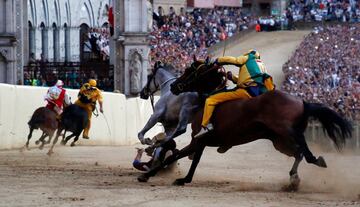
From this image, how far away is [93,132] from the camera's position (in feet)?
106

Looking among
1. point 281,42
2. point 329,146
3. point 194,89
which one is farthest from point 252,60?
point 281,42

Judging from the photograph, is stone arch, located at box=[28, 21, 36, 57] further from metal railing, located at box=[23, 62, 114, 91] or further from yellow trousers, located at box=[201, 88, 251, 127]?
yellow trousers, located at box=[201, 88, 251, 127]

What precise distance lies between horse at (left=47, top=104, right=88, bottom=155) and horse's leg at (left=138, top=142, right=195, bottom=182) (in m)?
8.68

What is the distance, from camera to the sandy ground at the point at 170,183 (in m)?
16.2

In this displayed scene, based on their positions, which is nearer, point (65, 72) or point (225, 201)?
point (225, 201)

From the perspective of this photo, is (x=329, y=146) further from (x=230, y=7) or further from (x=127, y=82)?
(x=230, y=7)

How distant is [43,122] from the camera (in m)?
28.4

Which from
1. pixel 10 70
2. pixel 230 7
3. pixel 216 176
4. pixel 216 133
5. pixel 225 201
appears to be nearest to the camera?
pixel 225 201

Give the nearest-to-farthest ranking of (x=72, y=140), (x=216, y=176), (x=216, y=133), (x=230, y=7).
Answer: (x=216, y=133)
(x=216, y=176)
(x=72, y=140)
(x=230, y=7)

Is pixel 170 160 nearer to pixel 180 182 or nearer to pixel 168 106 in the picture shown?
pixel 180 182

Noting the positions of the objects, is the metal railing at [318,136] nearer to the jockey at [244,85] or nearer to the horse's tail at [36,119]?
the jockey at [244,85]

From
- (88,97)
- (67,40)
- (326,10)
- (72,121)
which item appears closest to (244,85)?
(72,121)

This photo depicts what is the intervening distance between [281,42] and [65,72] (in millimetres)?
26999

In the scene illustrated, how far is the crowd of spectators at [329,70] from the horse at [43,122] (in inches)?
338
